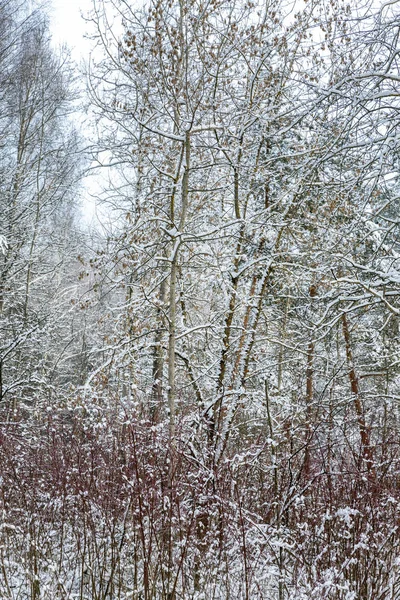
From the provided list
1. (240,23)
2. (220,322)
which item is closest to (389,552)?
(220,322)

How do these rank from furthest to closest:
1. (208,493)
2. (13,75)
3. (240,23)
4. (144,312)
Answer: (13,75) → (144,312) → (240,23) → (208,493)

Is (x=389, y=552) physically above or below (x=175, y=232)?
below

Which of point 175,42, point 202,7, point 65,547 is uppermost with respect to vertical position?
point 202,7

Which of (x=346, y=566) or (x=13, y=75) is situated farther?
(x=13, y=75)

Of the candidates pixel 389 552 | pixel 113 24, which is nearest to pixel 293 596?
pixel 389 552

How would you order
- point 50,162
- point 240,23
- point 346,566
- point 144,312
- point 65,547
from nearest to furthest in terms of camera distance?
point 346,566
point 65,547
point 240,23
point 144,312
point 50,162

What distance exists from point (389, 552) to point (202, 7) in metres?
5.78

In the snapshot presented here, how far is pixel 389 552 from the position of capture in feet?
12.5

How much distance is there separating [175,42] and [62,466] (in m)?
4.81

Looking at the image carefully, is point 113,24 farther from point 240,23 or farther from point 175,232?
point 175,232

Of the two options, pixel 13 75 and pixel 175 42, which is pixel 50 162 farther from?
pixel 175 42

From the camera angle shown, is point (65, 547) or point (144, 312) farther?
point (144, 312)

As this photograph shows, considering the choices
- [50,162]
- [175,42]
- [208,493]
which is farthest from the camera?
[50,162]

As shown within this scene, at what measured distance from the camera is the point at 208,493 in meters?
4.25
